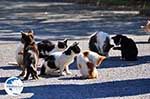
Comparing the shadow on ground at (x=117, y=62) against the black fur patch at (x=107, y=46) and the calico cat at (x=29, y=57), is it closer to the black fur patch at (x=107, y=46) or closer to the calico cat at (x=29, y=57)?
the black fur patch at (x=107, y=46)

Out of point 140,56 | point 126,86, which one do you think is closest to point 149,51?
point 140,56

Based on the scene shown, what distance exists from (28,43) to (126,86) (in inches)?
90.4

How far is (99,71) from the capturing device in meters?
13.3

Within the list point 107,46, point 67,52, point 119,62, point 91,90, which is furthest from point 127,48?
point 91,90

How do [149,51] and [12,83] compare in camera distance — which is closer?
[12,83]

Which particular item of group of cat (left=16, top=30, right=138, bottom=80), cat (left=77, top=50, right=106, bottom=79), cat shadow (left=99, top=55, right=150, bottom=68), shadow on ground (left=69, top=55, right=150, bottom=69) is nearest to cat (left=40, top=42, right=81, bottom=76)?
group of cat (left=16, top=30, right=138, bottom=80)

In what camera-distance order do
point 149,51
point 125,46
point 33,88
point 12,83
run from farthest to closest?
point 149,51 → point 125,46 → point 33,88 → point 12,83

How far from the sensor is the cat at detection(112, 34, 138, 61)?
1472 cm

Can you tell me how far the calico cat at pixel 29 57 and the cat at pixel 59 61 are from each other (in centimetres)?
53

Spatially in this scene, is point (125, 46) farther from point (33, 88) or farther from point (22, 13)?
point (22, 13)

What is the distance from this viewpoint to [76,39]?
19.3 meters

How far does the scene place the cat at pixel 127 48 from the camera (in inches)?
579

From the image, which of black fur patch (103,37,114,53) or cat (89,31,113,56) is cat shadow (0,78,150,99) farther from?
black fur patch (103,37,114,53)

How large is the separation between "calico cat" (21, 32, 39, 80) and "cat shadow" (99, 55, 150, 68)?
8.20ft
